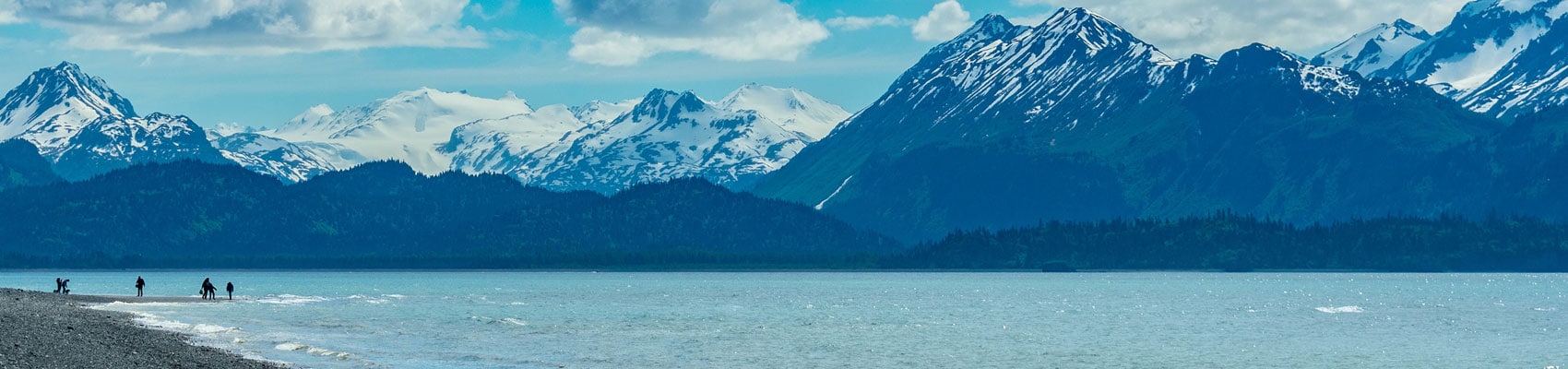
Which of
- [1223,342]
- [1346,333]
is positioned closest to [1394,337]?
[1346,333]

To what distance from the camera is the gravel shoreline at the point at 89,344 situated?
91.9 metres

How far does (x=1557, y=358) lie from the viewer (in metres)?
127

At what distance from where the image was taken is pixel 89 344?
348ft

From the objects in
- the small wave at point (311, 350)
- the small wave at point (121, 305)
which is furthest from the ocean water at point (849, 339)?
the small wave at point (121, 305)

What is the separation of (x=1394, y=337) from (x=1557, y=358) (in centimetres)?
2838

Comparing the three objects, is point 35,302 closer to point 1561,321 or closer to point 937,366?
point 937,366

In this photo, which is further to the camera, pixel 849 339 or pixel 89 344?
pixel 849 339

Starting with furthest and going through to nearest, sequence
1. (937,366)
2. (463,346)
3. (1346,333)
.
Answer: (1346,333) → (463,346) → (937,366)

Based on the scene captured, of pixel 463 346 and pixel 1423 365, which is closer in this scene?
pixel 1423 365

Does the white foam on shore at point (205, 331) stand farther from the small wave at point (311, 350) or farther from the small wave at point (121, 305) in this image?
the small wave at point (121, 305)

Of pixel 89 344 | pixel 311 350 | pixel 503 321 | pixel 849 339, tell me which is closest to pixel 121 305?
pixel 503 321

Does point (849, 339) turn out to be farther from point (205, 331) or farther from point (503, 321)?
point (205, 331)

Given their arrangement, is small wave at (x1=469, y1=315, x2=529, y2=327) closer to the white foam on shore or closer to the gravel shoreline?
the white foam on shore

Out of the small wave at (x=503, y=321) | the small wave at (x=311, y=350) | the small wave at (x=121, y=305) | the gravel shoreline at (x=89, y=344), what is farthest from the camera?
the small wave at (x=121, y=305)
